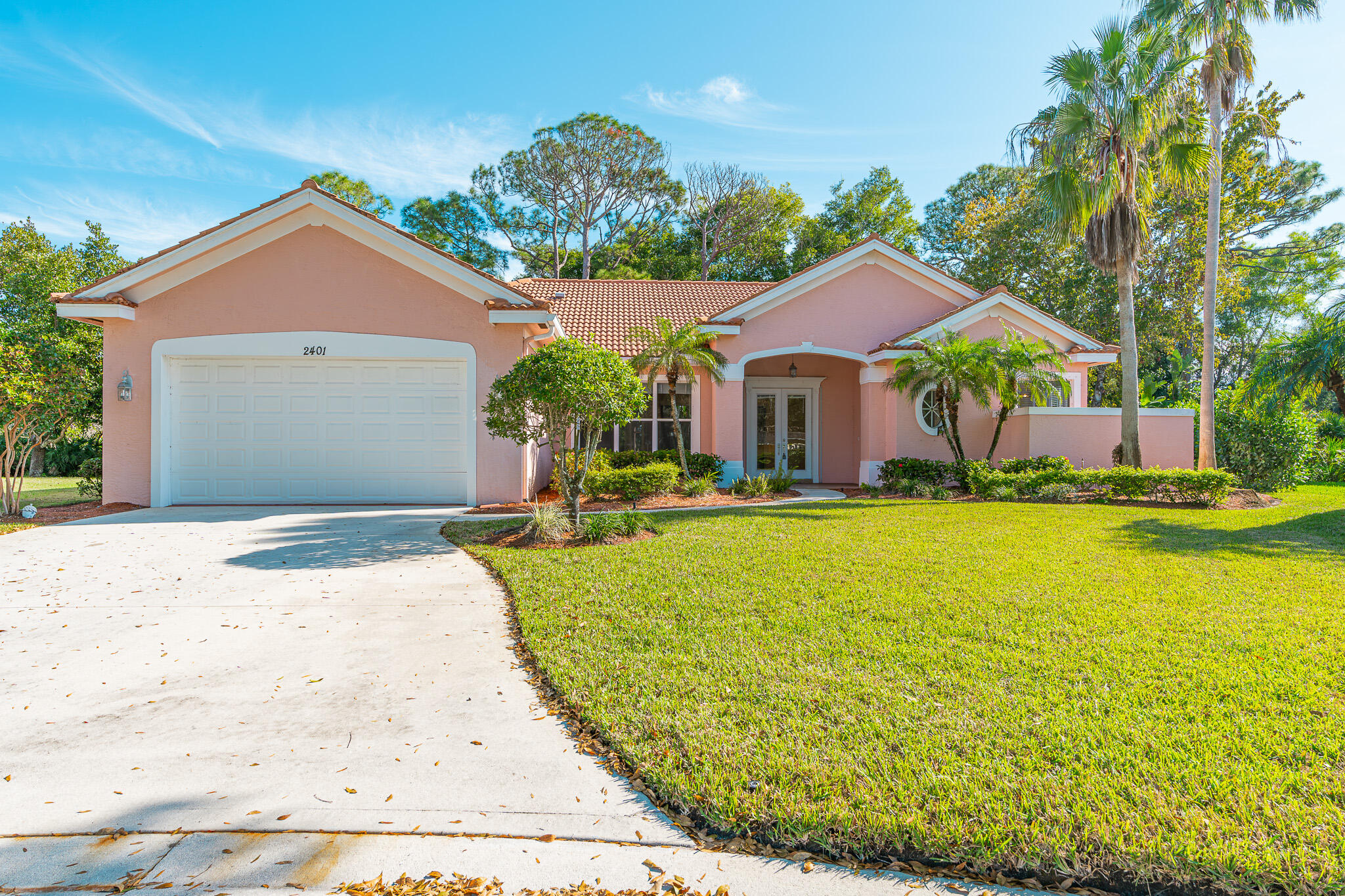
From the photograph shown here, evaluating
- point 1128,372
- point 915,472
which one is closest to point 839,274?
point 915,472

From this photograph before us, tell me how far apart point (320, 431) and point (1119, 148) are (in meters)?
17.5

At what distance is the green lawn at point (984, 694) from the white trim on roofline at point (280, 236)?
615 centimetres

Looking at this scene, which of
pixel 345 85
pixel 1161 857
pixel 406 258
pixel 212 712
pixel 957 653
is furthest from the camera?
pixel 345 85

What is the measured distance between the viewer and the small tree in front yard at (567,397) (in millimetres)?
8516

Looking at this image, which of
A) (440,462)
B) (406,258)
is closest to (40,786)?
(440,462)

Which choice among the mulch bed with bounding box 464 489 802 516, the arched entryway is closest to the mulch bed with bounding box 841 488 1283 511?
the mulch bed with bounding box 464 489 802 516

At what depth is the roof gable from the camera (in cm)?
1135

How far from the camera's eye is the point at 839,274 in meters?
16.0

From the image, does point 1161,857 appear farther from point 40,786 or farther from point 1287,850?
point 40,786

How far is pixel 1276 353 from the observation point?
1280 cm

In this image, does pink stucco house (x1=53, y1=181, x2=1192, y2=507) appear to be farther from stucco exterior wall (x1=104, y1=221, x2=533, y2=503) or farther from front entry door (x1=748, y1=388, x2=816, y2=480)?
front entry door (x1=748, y1=388, x2=816, y2=480)

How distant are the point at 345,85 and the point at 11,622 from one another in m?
15.8

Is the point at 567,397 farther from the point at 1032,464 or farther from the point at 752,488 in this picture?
the point at 1032,464

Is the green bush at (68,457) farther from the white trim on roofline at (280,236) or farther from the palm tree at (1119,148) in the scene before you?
the palm tree at (1119,148)
